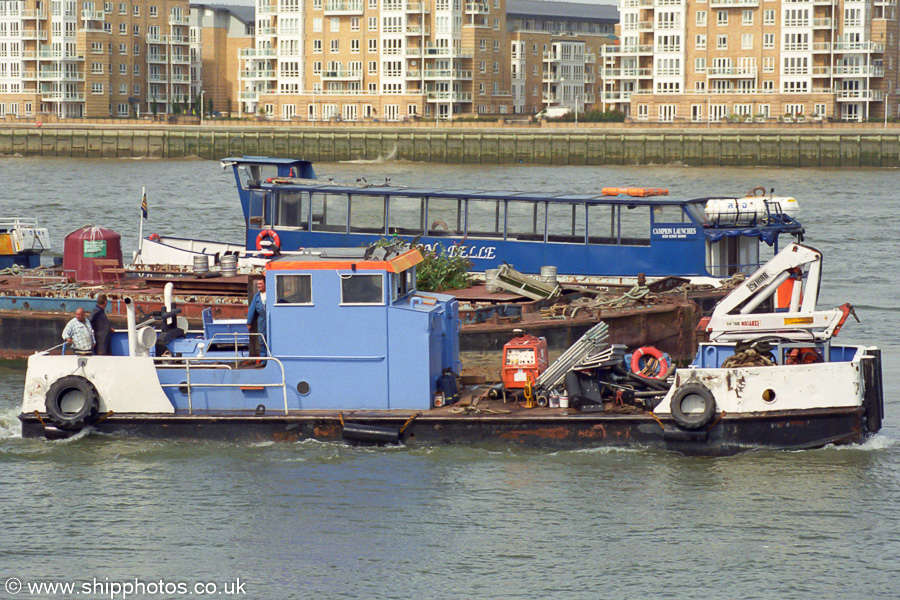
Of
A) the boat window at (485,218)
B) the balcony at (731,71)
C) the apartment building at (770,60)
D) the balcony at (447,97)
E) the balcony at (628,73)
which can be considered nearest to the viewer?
the boat window at (485,218)

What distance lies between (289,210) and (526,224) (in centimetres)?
601

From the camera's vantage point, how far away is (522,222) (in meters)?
29.7

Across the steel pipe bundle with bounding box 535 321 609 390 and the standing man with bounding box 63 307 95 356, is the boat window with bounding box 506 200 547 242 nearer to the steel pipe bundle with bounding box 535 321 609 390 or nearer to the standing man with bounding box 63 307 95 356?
the steel pipe bundle with bounding box 535 321 609 390

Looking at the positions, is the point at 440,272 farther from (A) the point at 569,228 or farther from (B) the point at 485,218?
(A) the point at 569,228

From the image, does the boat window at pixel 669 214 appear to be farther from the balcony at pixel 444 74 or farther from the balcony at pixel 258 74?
the balcony at pixel 258 74

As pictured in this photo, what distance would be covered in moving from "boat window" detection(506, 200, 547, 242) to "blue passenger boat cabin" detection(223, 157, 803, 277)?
0.02m

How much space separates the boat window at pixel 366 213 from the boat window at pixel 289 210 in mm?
1294

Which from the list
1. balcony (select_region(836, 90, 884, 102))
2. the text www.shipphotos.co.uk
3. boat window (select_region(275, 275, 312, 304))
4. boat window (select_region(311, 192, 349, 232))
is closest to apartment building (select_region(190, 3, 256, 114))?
balcony (select_region(836, 90, 884, 102))

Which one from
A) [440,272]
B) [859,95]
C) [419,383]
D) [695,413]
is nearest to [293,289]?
[419,383]

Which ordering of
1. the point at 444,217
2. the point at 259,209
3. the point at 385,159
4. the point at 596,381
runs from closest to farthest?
the point at 596,381 < the point at 444,217 < the point at 259,209 < the point at 385,159

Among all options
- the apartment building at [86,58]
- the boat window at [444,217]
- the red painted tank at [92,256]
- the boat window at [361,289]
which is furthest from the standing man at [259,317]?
the apartment building at [86,58]

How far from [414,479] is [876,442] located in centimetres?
690

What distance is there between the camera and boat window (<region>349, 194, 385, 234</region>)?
3025 cm

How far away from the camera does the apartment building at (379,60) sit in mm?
118625
